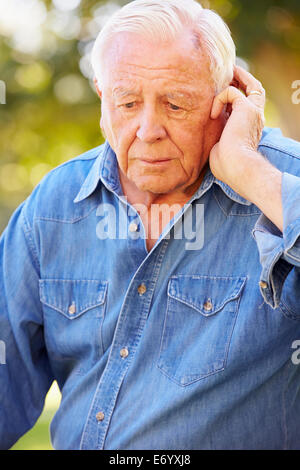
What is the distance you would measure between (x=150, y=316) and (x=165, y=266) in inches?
6.6

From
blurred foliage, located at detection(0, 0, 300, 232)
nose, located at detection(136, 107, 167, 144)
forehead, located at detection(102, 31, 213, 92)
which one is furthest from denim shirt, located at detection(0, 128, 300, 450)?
blurred foliage, located at detection(0, 0, 300, 232)

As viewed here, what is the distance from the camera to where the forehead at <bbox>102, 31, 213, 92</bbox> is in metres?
1.92

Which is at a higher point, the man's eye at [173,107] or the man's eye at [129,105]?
the man's eye at [173,107]

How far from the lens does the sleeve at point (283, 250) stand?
1.66 m

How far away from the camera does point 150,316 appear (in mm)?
2027

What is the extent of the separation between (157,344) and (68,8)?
256 inches

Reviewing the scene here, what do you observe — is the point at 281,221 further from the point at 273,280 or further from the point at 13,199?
the point at 13,199

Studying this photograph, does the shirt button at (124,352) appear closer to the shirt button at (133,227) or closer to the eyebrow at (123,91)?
the shirt button at (133,227)

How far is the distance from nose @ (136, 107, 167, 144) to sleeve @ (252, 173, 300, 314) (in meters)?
0.43

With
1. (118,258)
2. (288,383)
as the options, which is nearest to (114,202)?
(118,258)

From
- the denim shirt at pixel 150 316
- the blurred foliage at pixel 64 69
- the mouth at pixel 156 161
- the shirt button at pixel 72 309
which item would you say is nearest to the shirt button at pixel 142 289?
the denim shirt at pixel 150 316

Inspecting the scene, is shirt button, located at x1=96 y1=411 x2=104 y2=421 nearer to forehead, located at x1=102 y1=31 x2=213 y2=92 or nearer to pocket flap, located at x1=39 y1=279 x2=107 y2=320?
pocket flap, located at x1=39 y1=279 x2=107 y2=320

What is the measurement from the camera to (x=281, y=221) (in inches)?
67.6

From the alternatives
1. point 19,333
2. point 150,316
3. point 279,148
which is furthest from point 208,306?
point 19,333
